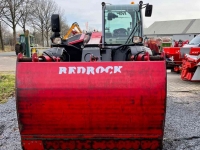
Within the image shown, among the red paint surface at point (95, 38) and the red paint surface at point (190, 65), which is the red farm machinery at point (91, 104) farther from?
the red paint surface at point (190, 65)

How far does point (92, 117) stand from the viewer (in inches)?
110

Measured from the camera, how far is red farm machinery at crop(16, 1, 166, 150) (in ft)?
8.98

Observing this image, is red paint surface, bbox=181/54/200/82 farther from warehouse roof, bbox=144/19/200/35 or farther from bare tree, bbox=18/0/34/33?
warehouse roof, bbox=144/19/200/35

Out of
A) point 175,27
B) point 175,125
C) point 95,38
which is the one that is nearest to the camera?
point 175,125

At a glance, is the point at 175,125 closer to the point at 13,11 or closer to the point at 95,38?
the point at 95,38

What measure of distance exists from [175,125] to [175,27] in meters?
65.8

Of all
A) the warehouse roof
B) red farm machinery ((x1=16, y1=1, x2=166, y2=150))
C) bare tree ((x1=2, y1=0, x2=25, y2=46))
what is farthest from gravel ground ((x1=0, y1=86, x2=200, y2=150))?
the warehouse roof

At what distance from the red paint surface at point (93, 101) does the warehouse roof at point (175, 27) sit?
6124 centimetres

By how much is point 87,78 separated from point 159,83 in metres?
0.80

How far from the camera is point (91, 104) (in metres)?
2.76

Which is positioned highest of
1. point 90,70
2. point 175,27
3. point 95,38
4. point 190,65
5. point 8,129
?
point 175,27

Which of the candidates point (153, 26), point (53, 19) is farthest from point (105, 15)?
point (153, 26)

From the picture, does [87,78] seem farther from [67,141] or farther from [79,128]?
[67,141]

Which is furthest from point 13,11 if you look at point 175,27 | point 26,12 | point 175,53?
point 175,27
